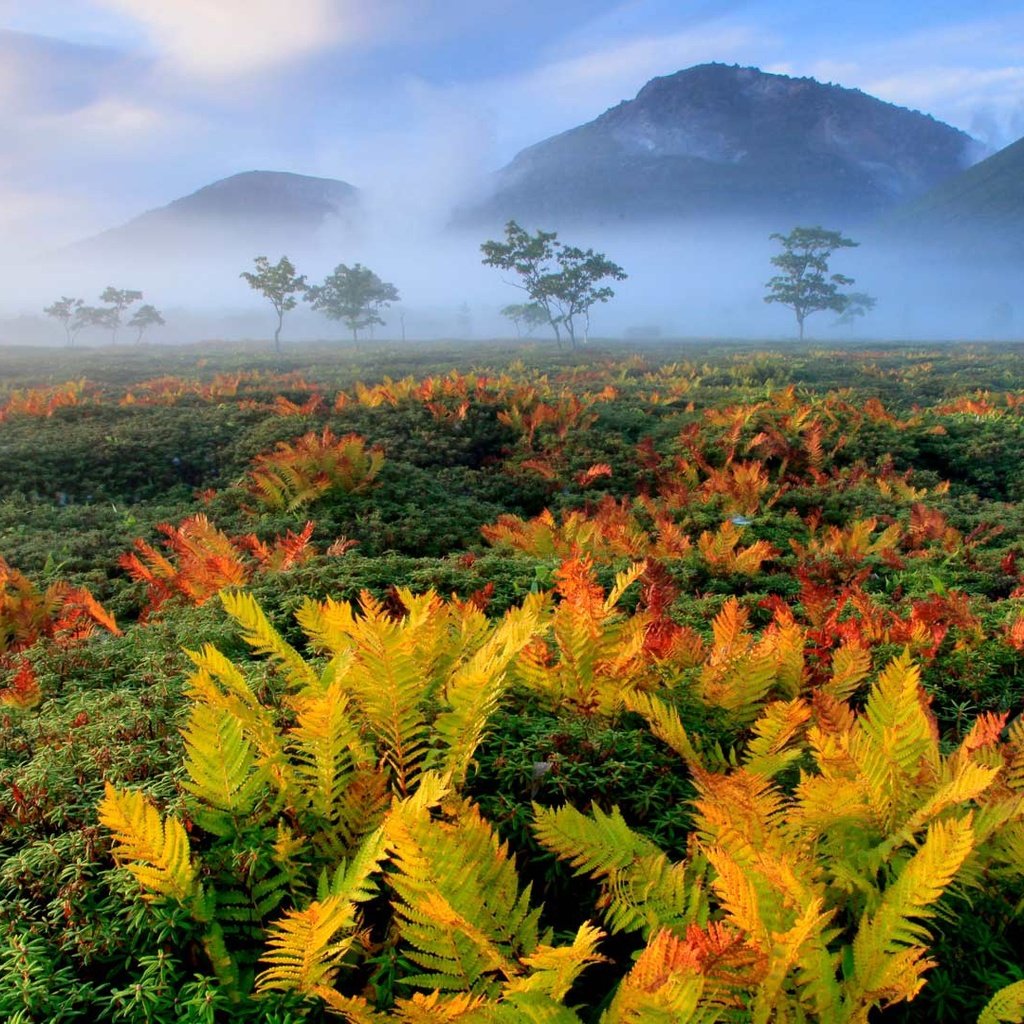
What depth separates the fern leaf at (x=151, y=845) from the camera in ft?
4.57

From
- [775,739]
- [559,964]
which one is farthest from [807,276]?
[559,964]

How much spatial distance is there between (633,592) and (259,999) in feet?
10.2

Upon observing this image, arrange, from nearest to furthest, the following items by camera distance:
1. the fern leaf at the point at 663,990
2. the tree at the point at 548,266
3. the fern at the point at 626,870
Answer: the fern leaf at the point at 663,990
the fern at the point at 626,870
the tree at the point at 548,266

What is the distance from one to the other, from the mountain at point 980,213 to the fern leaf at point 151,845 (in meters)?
188

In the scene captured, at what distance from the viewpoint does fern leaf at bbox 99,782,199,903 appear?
139 cm

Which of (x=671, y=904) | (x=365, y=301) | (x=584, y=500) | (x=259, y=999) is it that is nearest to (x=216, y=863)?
(x=259, y=999)

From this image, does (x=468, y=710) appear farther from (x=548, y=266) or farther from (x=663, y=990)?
(x=548, y=266)

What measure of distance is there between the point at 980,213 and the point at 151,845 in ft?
662

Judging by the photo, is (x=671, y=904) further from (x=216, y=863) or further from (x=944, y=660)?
(x=944, y=660)

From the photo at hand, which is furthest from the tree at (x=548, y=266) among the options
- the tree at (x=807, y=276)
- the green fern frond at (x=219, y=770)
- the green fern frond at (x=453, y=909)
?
the green fern frond at (x=453, y=909)

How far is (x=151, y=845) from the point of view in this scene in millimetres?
1406

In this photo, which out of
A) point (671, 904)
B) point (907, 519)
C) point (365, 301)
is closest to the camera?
point (671, 904)

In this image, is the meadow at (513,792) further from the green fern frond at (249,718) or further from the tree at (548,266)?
the tree at (548,266)

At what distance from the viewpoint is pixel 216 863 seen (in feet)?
5.26
